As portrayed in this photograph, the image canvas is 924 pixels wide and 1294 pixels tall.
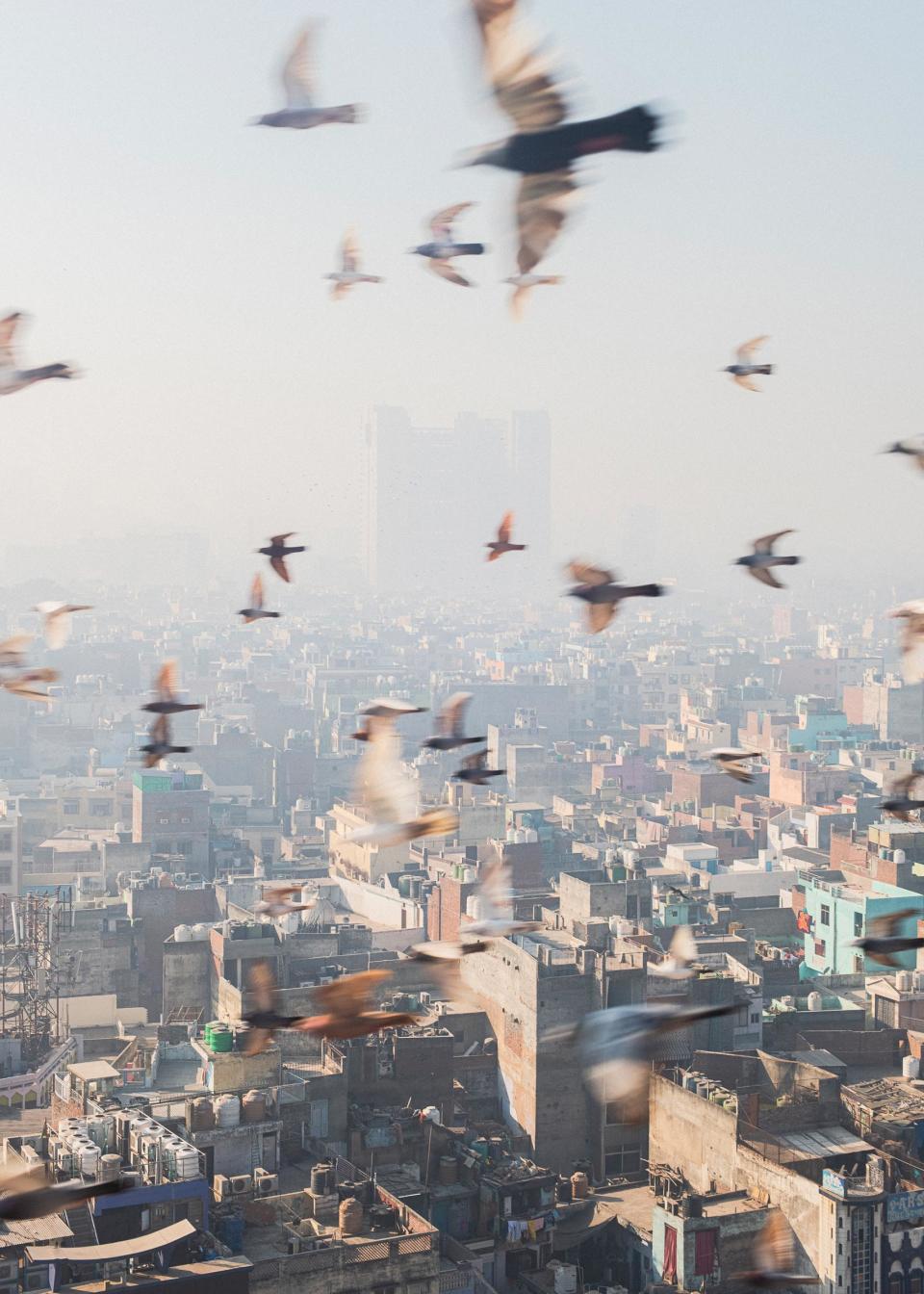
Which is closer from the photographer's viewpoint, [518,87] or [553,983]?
[518,87]

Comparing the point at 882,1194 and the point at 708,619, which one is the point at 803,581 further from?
the point at 882,1194

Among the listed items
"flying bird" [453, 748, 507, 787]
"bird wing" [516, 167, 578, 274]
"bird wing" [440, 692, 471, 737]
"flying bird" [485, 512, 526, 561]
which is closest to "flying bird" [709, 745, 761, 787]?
"flying bird" [453, 748, 507, 787]

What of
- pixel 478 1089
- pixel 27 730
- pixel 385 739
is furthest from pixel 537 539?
pixel 385 739

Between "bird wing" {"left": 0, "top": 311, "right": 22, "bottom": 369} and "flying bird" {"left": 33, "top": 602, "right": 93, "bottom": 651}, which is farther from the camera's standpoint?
"flying bird" {"left": 33, "top": 602, "right": 93, "bottom": 651}

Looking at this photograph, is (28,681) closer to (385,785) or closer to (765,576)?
(385,785)

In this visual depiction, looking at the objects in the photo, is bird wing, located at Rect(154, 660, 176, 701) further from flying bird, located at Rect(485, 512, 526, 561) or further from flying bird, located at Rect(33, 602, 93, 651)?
flying bird, located at Rect(485, 512, 526, 561)

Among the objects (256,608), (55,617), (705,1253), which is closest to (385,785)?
(256,608)

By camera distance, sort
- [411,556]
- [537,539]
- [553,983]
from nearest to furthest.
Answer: [553,983] → [537,539] → [411,556]

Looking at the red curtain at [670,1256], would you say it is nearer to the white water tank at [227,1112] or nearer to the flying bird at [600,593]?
the white water tank at [227,1112]
